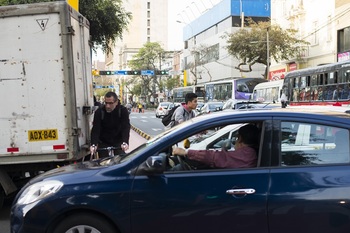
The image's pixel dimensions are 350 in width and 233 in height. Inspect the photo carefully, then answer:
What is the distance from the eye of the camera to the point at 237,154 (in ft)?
12.2

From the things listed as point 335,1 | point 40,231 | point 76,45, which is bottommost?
point 40,231

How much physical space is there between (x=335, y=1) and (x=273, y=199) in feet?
103

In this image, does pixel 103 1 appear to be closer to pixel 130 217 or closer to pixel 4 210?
pixel 4 210

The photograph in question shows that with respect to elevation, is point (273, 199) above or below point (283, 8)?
below

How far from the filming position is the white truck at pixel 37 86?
5.62 metres

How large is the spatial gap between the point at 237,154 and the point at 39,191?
5.90 ft

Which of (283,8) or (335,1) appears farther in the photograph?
(283,8)

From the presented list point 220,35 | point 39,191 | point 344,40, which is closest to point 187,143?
point 39,191

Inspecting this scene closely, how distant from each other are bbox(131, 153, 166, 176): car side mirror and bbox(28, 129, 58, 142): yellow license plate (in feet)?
8.50

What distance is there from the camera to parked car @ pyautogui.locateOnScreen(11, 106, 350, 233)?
335 cm

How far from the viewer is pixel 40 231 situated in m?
3.57

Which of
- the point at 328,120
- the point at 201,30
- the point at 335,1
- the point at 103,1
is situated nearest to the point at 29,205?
the point at 328,120

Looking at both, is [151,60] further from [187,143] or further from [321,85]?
[187,143]

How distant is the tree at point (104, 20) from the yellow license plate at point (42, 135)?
928 cm
